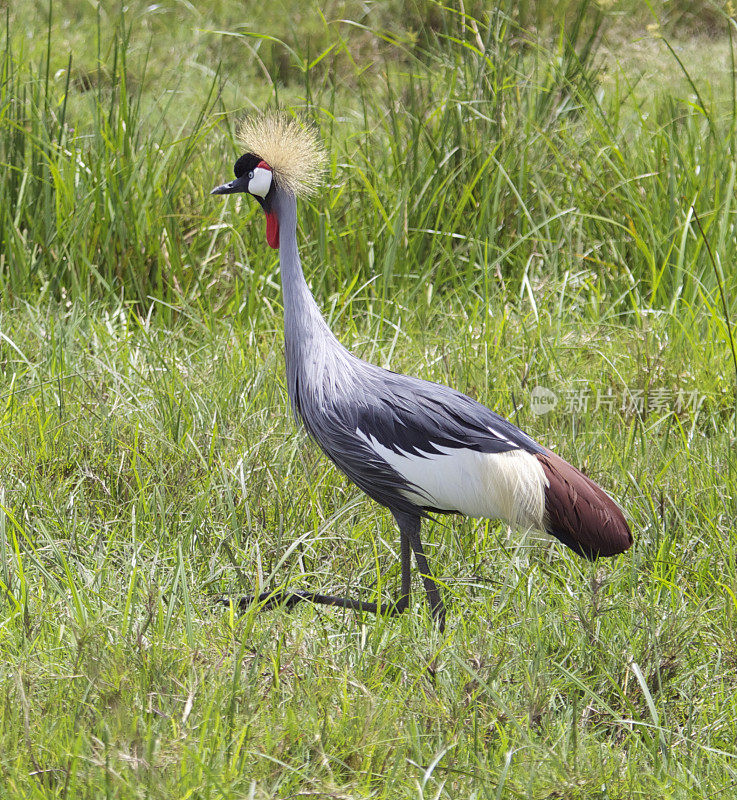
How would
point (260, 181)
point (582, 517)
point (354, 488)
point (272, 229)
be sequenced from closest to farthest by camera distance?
point (582, 517), point (260, 181), point (272, 229), point (354, 488)

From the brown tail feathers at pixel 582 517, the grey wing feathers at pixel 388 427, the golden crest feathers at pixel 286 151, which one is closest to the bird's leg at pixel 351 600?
the grey wing feathers at pixel 388 427

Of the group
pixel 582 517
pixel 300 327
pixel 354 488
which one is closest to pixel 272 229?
pixel 300 327

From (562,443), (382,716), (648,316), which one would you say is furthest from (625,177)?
(382,716)

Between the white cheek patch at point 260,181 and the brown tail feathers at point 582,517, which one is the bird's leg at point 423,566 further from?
the white cheek patch at point 260,181

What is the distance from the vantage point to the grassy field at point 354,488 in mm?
1820

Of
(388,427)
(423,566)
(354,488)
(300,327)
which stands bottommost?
(354,488)

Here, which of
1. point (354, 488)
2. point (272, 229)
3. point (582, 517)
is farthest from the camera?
point (354, 488)

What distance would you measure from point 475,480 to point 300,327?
0.56 m

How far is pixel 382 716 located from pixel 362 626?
0.42m

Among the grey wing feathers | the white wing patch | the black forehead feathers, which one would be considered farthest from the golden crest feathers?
the white wing patch

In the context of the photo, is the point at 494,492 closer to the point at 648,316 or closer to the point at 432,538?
the point at 432,538

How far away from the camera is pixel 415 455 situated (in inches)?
92.6

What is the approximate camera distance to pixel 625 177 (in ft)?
13.7

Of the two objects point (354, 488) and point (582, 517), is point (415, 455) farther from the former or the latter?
point (354, 488)
